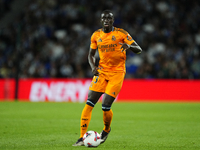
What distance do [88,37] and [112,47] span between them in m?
16.1

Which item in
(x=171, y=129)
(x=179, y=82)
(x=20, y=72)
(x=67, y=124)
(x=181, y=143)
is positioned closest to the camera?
(x=181, y=143)

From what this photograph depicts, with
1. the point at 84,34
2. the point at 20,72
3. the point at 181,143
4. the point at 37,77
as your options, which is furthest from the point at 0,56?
the point at 181,143

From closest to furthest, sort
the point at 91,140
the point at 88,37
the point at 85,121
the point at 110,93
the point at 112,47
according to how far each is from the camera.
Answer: the point at 91,140 < the point at 85,121 < the point at 110,93 < the point at 112,47 < the point at 88,37

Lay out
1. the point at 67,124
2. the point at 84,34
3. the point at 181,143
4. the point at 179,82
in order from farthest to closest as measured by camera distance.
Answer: the point at 84,34, the point at 179,82, the point at 67,124, the point at 181,143

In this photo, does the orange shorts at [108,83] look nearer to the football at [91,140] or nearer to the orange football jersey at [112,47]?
the orange football jersey at [112,47]

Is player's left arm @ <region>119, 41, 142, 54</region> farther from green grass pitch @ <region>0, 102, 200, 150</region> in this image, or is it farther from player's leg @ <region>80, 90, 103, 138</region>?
green grass pitch @ <region>0, 102, 200, 150</region>

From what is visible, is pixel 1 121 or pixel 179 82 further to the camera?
pixel 179 82

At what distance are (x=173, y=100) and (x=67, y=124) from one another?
10836 millimetres

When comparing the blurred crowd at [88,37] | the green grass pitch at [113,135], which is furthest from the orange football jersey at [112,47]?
the blurred crowd at [88,37]

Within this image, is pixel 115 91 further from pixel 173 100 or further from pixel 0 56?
pixel 0 56

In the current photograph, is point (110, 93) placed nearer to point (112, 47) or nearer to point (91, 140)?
point (112, 47)

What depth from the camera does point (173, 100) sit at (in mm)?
19578

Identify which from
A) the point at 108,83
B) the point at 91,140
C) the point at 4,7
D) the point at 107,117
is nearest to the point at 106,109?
the point at 107,117

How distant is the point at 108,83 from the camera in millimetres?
6973
